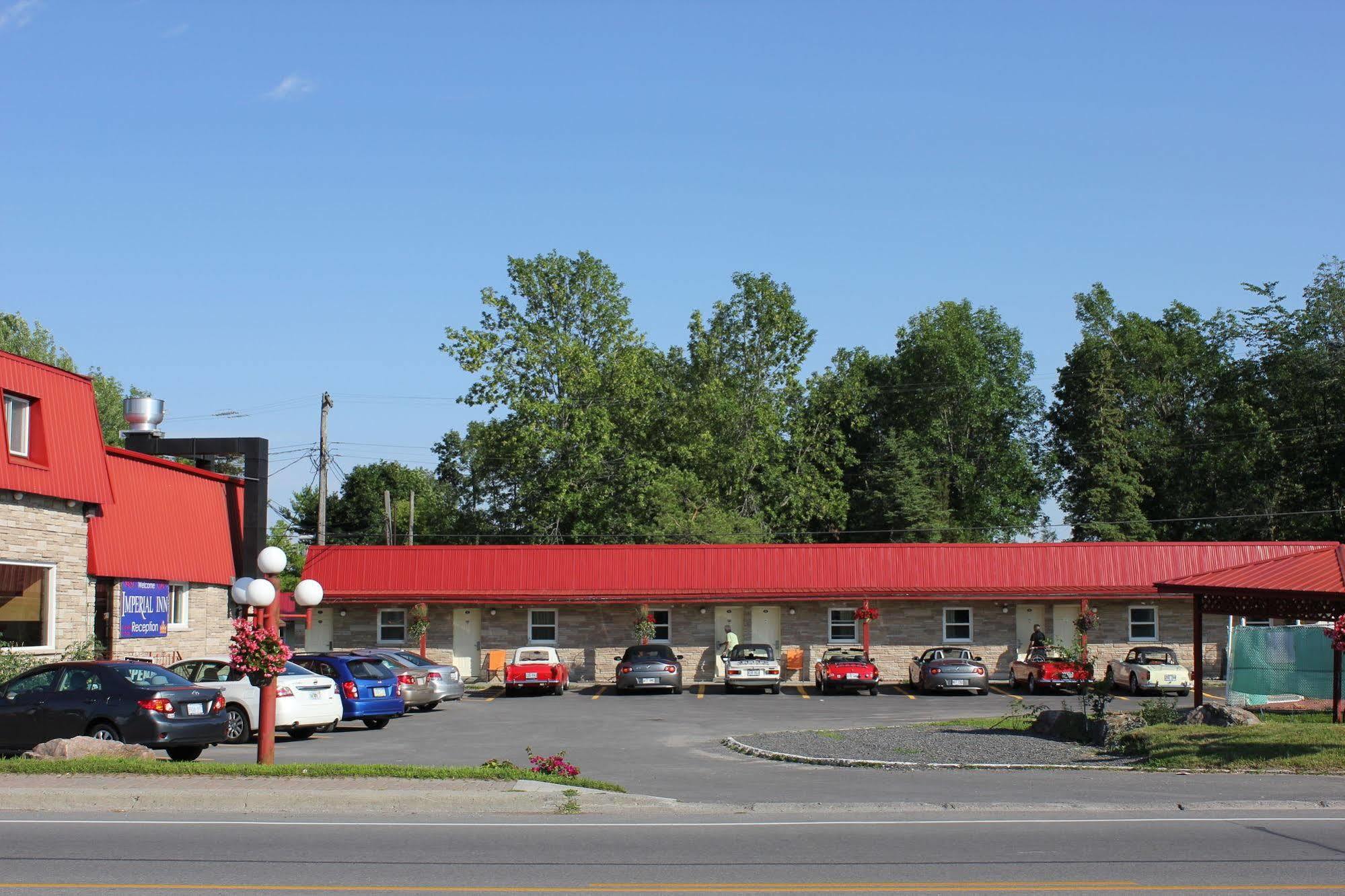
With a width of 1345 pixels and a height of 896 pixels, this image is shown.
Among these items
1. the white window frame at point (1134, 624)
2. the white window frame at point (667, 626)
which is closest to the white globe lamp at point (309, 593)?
the white window frame at point (667, 626)

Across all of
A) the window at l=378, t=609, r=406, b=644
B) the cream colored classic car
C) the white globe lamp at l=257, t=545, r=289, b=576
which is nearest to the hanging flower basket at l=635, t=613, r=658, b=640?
the window at l=378, t=609, r=406, b=644

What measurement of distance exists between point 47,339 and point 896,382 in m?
42.0

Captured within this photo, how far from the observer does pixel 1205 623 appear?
40188 mm

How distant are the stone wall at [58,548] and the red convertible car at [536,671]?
1259 cm

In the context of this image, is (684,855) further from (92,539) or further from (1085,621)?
(1085,621)

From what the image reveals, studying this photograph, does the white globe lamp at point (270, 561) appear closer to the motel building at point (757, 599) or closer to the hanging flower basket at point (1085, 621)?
the motel building at point (757, 599)

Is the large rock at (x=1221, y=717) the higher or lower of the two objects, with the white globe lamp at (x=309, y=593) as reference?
lower

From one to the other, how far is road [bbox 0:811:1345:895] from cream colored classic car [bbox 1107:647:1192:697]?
829 inches

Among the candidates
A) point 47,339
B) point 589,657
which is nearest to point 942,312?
point 589,657

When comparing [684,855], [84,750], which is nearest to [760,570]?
[84,750]

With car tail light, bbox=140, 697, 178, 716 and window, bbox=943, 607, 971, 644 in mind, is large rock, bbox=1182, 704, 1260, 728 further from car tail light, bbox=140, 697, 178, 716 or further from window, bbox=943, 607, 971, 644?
window, bbox=943, 607, 971, 644

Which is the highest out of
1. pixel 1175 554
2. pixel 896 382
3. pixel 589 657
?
pixel 896 382

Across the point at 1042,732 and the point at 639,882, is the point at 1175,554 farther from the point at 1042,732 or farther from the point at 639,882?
the point at 639,882

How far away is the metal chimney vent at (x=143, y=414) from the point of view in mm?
34125
